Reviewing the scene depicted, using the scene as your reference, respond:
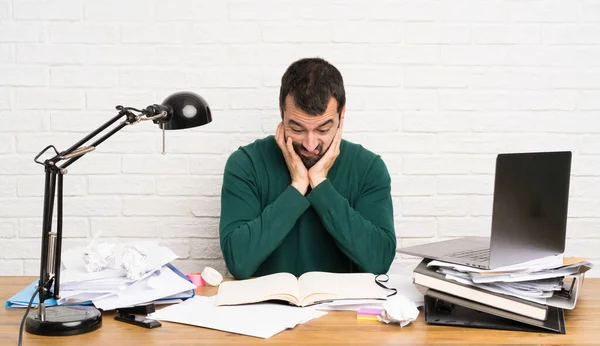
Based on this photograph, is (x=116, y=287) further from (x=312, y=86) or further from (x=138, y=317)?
(x=312, y=86)

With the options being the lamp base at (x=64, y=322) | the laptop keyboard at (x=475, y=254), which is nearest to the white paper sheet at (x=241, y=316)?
the lamp base at (x=64, y=322)

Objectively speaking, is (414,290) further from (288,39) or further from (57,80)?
(57,80)

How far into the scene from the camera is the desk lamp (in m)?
1.38

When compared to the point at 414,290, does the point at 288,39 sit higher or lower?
higher

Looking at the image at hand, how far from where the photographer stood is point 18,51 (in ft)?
7.98

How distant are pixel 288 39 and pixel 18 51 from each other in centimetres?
96

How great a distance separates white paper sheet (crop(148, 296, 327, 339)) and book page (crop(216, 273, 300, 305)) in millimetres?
18

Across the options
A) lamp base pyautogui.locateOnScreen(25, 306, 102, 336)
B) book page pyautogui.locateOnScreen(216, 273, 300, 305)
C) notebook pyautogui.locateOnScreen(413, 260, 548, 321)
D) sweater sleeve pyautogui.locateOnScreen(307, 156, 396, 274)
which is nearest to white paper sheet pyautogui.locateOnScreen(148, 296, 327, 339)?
book page pyautogui.locateOnScreen(216, 273, 300, 305)

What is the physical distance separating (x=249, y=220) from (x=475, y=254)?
0.75 m

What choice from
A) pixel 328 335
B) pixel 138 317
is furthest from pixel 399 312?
pixel 138 317

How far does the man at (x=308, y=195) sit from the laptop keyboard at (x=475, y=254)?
42 cm

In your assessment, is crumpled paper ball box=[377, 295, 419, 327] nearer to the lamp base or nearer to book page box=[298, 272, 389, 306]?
book page box=[298, 272, 389, 306]

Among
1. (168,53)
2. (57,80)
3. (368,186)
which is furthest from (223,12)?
(368,186)

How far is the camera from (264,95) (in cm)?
246
